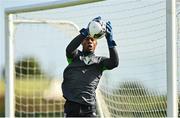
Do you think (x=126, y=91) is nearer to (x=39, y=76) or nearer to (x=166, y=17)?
(x=166, y=17)

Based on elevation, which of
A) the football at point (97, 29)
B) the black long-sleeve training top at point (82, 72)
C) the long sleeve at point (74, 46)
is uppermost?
the football at point (97, 29)

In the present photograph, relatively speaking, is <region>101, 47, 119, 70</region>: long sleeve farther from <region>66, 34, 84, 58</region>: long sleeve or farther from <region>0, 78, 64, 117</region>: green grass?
<region>0, 78, 64, 117</region>: green grass

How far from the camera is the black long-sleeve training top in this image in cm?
552

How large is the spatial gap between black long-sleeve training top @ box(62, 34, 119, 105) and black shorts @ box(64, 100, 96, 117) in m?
0.03

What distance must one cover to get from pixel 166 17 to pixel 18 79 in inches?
151

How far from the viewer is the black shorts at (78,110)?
5.50 m

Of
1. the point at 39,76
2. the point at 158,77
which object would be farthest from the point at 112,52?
the point at 39,76

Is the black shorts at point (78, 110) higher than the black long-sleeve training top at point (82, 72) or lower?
lower

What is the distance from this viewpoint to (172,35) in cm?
539

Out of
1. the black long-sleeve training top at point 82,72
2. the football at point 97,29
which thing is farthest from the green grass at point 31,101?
the football at point 97,29

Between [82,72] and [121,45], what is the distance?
1187 mm

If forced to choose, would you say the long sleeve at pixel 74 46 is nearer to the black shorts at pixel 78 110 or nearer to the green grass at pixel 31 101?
the black shorts at pixel 78 110

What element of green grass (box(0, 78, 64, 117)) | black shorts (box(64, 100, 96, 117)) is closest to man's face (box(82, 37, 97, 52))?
black shorts (box(64, 100, 96, 117))

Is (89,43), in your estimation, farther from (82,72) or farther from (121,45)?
(121,45)
